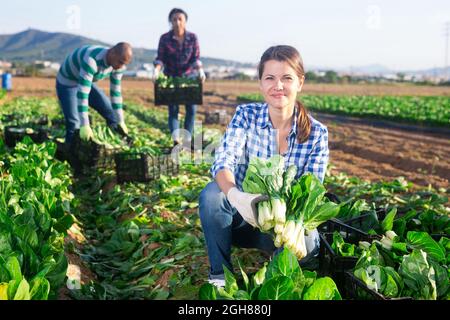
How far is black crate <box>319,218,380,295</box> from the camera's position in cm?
248

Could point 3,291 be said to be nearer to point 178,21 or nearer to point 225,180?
point 225,180

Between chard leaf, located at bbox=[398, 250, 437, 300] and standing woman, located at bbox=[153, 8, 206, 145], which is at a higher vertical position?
standing woman, located at bbox=[153, 8, 206, 145]

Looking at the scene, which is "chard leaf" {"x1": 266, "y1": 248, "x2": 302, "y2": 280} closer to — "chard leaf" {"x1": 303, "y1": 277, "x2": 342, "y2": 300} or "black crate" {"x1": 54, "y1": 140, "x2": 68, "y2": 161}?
"chard leaf" {"x1": 303, "y1": 277, "x2": 342, "y2": 300}

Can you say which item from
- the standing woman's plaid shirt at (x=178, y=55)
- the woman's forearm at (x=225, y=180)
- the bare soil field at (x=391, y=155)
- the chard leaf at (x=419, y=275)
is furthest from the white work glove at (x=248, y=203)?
the standing woman's plaid shirt at (x=178, y=55)

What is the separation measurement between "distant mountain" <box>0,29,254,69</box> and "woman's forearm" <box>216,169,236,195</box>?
495ft

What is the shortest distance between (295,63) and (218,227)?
1.02m

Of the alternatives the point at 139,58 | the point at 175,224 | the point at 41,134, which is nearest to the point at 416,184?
the point at 175,224

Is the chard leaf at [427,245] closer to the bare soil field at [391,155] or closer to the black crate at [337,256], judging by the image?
the black crate at [337,256]

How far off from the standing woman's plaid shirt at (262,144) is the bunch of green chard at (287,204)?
0.34 meters

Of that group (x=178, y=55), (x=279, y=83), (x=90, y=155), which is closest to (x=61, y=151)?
(x=90, y=155)

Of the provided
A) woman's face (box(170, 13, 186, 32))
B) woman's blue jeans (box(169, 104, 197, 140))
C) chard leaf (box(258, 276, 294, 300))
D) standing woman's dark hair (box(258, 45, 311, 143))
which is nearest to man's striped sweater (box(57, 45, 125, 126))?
woman's face (box(170, 13, 186, 32))

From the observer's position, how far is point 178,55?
7566 millimetres

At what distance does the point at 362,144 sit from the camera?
34.9ft
